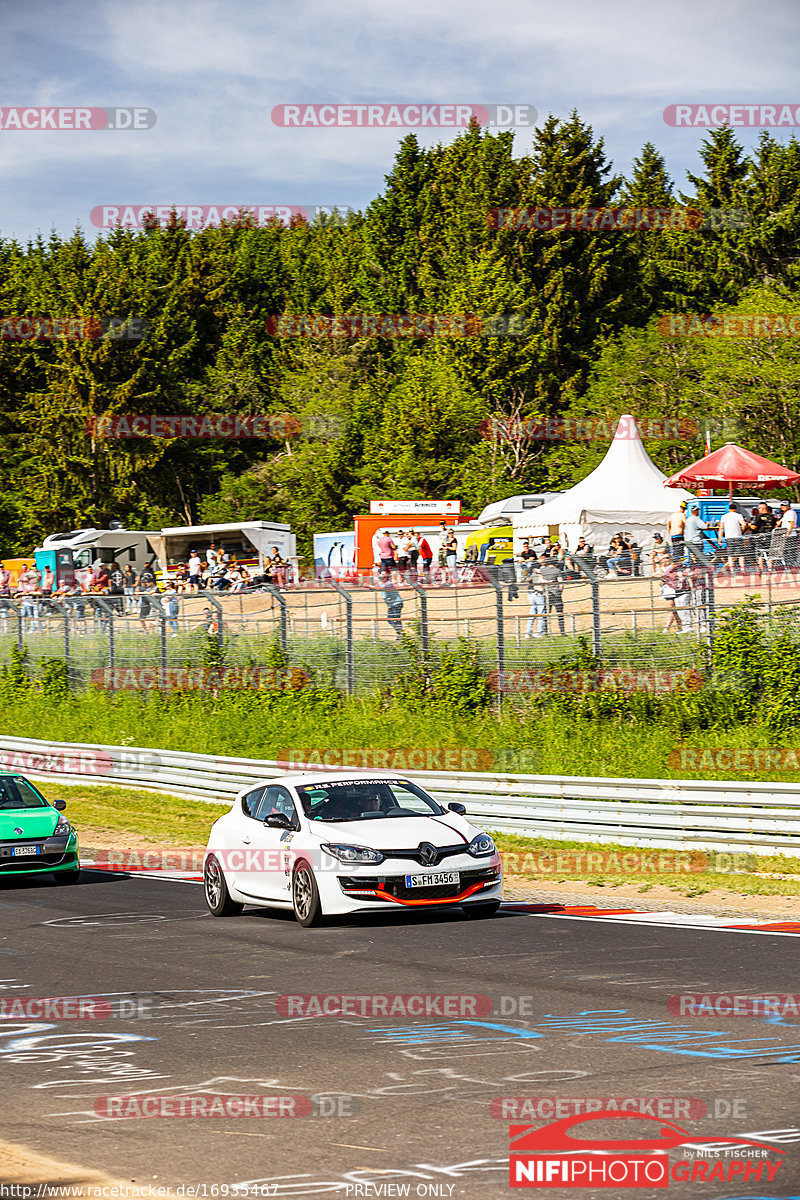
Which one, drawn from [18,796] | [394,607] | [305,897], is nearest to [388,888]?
[305,897]

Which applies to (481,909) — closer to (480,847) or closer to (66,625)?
(480,847)

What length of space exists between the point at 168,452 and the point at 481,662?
57.0 metres

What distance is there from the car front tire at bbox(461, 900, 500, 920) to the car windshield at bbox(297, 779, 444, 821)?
36.5 inches

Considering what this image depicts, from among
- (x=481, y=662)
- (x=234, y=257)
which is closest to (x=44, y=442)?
(x=234, y=257)

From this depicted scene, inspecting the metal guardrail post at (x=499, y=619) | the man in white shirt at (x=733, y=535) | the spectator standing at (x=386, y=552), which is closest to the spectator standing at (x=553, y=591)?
the metal guardrail post at (x=499, y=619)

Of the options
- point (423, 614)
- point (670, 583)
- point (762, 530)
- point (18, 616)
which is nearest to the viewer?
point (670, 583)

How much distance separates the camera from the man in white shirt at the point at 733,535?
21.4 m

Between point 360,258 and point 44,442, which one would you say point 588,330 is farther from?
point 44,442

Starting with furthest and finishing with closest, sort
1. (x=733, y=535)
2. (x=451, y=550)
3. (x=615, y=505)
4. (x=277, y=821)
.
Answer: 1. (x=451, y=550)
2. (x=615, y=505)
3. (x=733, y=535)
4. (x=277, y=821)

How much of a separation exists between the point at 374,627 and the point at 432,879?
45.6 ft

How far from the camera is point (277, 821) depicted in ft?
46.3

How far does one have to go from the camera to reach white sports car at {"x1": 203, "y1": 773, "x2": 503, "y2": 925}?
13.2 metres

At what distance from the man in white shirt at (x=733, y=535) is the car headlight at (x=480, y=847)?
903 centimetres

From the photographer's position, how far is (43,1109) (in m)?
7.30
